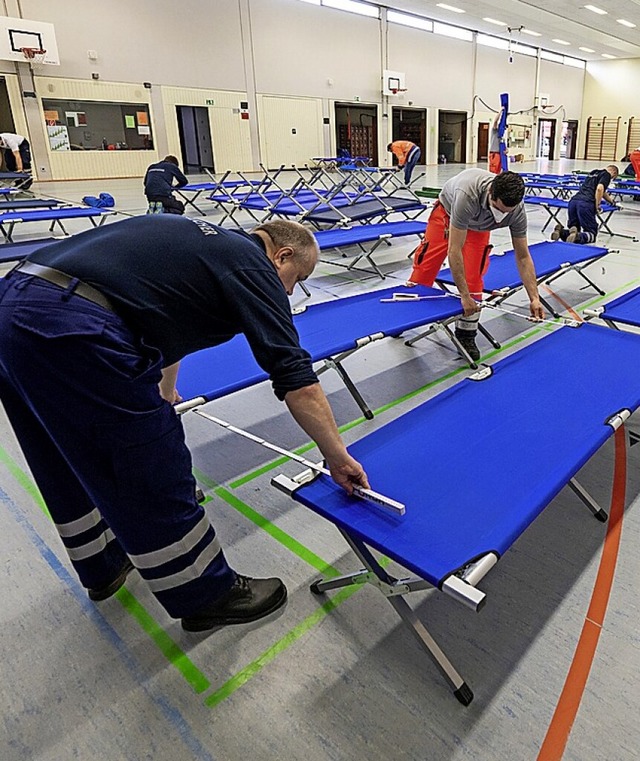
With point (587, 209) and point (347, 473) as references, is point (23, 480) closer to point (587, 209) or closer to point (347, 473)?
→ point (347, 473)

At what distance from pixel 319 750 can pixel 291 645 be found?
0.31 m

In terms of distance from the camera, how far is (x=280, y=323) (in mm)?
1264

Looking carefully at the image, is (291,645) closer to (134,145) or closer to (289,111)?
(134,145)

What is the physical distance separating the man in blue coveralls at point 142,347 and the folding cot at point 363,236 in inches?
154

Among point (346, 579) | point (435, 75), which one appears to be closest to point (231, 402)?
point (346, 579)

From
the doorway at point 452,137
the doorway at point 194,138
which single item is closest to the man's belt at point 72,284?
the doorway at point 194,138

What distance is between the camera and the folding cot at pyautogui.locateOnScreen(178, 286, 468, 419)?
2301 millimetres

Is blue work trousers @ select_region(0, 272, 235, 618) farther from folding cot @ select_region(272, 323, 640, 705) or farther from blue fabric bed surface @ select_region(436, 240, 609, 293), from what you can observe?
blue fabric bed surface @ select_region(436, 240, 609, 293)

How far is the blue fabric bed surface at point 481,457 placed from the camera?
1347 mm

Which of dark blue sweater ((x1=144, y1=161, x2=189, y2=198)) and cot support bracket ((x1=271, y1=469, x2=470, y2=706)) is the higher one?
dark blue sweater ((x1=144, y1=161, x2=189, y2=198))

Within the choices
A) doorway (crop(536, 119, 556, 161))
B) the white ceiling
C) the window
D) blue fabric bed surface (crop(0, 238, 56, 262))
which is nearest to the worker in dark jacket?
blue fabric bed surface (crop(0, 238, 56, 262))

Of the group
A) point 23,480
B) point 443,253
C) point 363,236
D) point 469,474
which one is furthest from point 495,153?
point 23,480

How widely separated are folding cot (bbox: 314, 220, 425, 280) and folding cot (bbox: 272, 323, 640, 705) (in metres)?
3.24

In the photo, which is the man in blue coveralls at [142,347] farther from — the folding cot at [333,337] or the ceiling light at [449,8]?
the ceiling light at [449,8]
